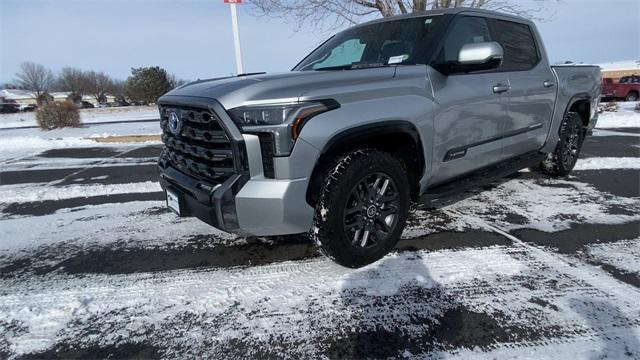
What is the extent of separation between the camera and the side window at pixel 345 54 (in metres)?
3.73

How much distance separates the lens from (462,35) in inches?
138

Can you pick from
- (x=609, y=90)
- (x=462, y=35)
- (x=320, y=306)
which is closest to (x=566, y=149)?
(x=462, y=35)

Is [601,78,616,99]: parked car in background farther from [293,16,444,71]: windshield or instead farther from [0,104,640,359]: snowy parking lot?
[293,16,444,71]: windshield

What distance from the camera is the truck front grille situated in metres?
2.45

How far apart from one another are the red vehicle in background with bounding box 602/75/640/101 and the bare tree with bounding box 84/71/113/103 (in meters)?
79.7

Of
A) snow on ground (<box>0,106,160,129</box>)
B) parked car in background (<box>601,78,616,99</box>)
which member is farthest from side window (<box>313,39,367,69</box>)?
parked car in background (<box>601,78,616,99</box>)

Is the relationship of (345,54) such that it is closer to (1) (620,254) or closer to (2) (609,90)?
(1) (620,254)

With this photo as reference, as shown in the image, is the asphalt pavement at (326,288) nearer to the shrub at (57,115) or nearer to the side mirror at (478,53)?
the side mirror at (478,53)

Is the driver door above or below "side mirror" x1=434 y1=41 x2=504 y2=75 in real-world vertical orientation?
below

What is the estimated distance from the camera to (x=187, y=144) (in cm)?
276


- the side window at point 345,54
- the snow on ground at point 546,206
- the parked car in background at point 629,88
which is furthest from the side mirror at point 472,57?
the parked car in background at point 629,88

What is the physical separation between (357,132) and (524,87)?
236 cm

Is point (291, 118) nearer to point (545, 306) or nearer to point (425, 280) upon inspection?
point (425, 280)

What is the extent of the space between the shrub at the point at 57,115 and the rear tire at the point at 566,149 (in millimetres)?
16241
